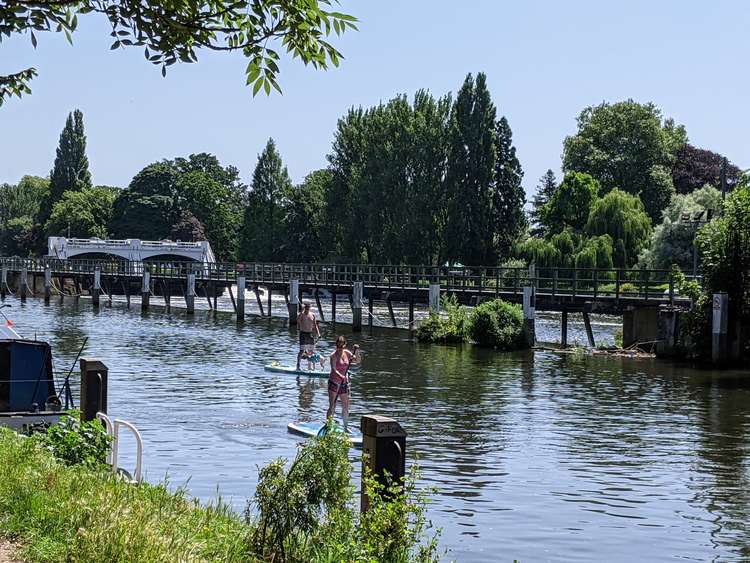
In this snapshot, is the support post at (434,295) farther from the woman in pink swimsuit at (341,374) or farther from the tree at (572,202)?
the tree at (572,202)

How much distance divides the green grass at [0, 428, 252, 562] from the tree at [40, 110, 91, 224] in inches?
5291

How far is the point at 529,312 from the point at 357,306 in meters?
12.4

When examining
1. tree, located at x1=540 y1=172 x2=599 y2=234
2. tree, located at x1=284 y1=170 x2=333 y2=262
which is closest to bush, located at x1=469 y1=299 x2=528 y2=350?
tree, located at x1=540 y1=172 x2=599 y2=234

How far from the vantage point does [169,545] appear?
827 cm

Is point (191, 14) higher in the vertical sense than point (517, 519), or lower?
higher

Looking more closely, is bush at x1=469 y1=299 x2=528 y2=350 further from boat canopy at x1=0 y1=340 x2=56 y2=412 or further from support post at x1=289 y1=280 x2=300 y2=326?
boat canopy at x1=0 y1=340 x2=56 y2=412

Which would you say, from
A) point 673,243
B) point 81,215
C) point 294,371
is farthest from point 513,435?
point 81,215

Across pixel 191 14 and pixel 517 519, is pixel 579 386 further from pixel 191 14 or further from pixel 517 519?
pixel 191 14

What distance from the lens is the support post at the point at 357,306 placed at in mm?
53781

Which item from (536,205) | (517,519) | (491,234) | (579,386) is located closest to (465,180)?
(491,234)

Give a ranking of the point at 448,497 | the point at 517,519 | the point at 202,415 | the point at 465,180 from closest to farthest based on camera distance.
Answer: the point at 517,519, the point at 448,497, the point at 202,415, the point at 465,180

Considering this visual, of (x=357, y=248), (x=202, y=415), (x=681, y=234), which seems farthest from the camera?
(x=357, y=248)

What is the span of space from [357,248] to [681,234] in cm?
3089

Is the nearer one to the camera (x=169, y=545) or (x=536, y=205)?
(x=169, y=545)
